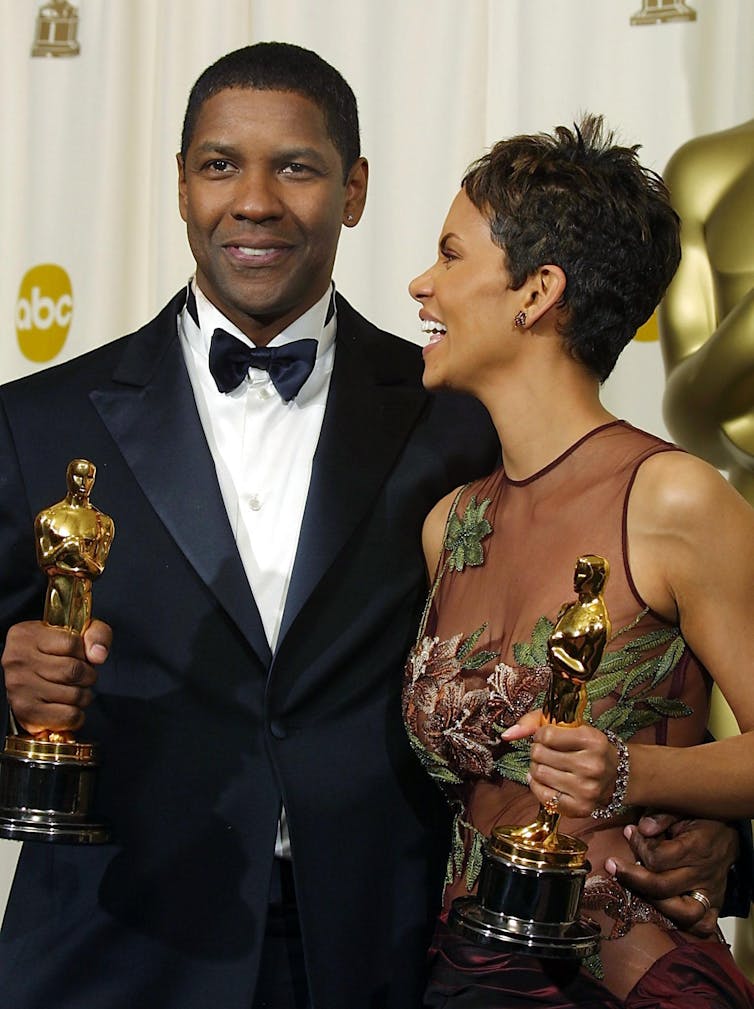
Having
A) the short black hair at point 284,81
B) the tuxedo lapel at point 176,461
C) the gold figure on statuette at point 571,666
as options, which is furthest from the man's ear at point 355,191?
the gold figure on statuette at point 571,666

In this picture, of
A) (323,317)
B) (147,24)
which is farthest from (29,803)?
(147,24)

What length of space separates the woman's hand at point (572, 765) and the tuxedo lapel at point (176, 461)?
1.47ft

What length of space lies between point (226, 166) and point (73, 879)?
2.59 ft

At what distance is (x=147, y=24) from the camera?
3051 mm

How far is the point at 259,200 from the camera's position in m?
1.84

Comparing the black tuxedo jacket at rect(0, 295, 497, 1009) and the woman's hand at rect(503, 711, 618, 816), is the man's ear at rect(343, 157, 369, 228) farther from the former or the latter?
the woman's hand at rect(503, 711, 618, 816)

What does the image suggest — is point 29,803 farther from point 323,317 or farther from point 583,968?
point 323,317

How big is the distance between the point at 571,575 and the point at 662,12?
1451 mm

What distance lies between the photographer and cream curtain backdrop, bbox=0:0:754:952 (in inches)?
106

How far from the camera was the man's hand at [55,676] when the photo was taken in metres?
1.47

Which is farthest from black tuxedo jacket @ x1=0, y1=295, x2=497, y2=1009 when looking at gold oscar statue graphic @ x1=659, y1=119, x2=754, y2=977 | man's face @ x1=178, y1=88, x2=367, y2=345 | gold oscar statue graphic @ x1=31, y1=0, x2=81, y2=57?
gold oscar statue graphic @ x1=31, y1=0, x2=81, y2=57

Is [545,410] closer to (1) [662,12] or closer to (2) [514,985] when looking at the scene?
(2) [514,985]

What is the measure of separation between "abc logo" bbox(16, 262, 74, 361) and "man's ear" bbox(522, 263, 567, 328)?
5.06 ft

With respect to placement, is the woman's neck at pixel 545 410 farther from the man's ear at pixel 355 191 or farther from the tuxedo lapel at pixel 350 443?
the man's ear at pixel 355 191
